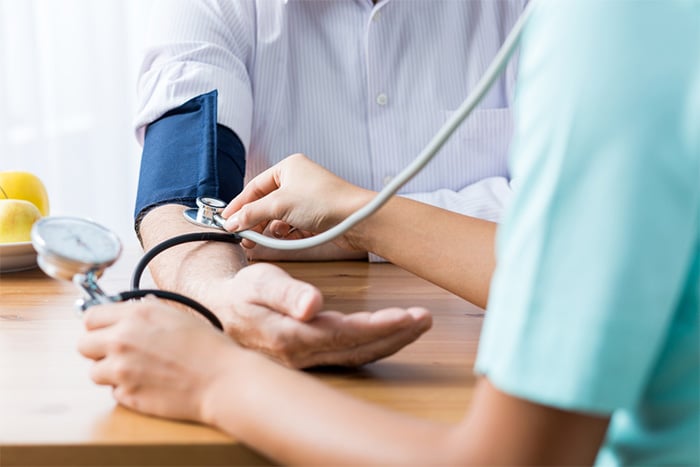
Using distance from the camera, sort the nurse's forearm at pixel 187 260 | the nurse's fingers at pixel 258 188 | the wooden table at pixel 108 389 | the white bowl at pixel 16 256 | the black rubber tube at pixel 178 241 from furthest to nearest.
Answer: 1. the white bowl at pixel 16 256
2. the nurse's fingers at pixel 258 188
3. the nurse's forearm at pixel 187 260
4. the black rubber tube at pixel 178 241
5. the wooden table at pixel 108 389

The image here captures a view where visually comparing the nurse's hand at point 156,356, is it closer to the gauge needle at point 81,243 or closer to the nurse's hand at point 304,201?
the gauge needle at point 81,243

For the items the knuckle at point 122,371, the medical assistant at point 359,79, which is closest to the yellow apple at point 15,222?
the medical assistant at point 359,79

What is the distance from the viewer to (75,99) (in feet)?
9.48

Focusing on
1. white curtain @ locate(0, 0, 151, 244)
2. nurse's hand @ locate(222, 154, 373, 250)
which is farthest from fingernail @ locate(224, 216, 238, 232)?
white curtain @ locate(0, 0, 151, 244)

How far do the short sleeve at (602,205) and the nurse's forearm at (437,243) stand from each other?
19.3 inches

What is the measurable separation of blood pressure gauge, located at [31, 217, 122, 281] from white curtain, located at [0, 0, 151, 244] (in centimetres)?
210

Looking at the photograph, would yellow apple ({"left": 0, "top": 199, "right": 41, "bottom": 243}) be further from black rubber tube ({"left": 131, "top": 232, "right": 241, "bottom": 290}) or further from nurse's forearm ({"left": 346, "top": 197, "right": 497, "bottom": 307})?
nurse's forearm ({"left": 346, "top": 197, "right": 497, "bottom": 307})

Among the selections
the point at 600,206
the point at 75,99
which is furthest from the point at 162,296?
the point at 75,99

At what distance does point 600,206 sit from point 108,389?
1.53 ft

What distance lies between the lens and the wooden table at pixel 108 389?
0.67 meters

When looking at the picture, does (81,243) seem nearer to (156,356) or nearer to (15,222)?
(156,356)

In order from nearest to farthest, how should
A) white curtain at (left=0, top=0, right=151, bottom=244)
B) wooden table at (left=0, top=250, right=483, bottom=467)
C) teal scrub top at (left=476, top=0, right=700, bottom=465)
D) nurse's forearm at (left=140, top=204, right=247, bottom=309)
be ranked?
1. teal scrub top at (left=476, top=0, right=700, bottom=465)
2. wooden table at (left=0, top=250, right=483, bottom=467)
3. nurse's forearm at (left=140, top=204, right=247, bottom=309)
4. white curtain at (left=0, top=0, right=151, bottom=244)

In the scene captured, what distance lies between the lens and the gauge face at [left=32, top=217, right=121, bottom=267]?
0.77 metres

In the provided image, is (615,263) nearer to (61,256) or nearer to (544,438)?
(544,438)
